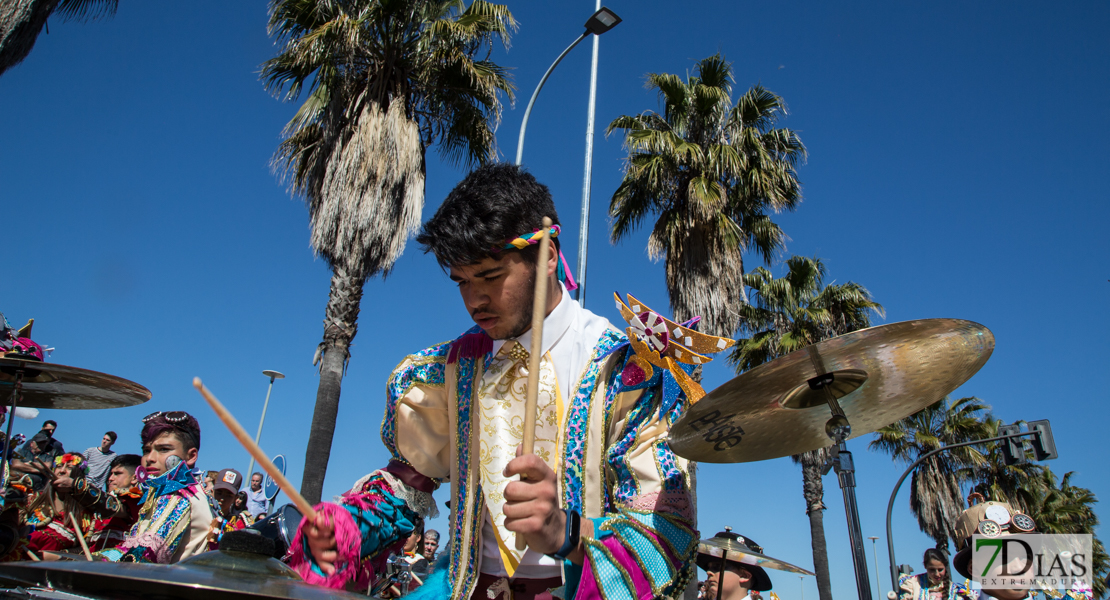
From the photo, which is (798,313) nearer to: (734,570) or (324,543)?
(734,570)

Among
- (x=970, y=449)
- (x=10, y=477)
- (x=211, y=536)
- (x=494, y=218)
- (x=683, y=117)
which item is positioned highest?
(x=683, y=117)

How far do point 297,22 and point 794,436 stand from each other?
1006cm

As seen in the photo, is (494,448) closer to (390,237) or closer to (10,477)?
(10,477)

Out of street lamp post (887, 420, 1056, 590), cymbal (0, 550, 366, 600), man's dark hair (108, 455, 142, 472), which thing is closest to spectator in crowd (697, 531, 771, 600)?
street lamp post (887, 420, 1056, 590)

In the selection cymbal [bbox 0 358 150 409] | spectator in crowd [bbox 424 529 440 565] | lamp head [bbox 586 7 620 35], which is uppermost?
lamp head [bbox 586 7 620 35]

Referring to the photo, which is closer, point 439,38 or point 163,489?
point 163,489

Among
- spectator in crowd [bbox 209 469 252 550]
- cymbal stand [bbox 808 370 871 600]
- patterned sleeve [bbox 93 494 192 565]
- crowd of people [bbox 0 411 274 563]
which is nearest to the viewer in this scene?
cymbal stand [bbox 808 370 871 600]

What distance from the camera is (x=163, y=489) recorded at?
4289mm

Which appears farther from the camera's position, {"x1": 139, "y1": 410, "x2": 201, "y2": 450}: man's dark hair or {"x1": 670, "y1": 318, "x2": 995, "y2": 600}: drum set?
{"x1": 139, "y1": 410, "x2": 201, "y2": 450}: man's dark hair

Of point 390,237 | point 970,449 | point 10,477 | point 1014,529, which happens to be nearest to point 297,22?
point 390,237

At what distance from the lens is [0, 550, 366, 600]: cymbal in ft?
3.78

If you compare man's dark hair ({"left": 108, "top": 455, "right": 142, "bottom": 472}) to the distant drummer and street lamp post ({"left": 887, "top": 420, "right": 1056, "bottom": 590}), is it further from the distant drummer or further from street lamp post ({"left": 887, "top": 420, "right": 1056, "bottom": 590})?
street lamp post ({"left": 887, "top": 420, "right": 1056, "bottom": 590})

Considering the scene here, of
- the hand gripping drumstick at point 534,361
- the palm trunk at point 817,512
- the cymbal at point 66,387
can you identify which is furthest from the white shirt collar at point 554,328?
the palm trunk at point 817,512

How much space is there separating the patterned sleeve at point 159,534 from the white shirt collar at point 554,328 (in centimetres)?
317
